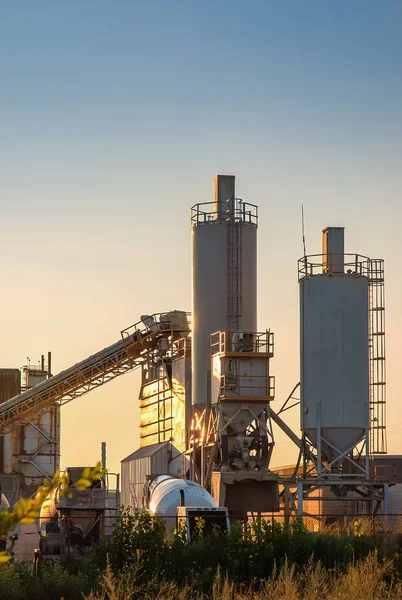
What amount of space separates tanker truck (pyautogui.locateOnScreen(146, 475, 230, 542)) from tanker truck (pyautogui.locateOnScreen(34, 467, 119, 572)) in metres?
1.47

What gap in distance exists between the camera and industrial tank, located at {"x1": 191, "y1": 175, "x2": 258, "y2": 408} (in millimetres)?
49156

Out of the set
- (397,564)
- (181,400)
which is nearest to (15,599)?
(397,564)

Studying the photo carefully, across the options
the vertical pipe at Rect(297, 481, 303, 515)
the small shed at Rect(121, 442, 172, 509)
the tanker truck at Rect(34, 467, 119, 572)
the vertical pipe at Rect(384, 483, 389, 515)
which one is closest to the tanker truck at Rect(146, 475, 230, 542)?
the tanker truck at Rect(34, 467, 119, 572)

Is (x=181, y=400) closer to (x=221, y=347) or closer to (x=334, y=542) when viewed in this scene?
(x=221, y=347)

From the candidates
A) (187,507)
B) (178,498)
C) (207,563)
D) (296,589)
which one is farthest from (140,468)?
(296,589)

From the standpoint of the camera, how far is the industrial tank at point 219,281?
4916 centimetres

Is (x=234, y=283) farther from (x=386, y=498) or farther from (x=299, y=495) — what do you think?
(x=386, y=498)

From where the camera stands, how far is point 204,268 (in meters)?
49.4

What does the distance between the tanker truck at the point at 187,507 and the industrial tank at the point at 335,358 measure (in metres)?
9.51

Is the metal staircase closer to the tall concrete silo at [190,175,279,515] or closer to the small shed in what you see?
the tall concrete silo at [190,175,279,515]

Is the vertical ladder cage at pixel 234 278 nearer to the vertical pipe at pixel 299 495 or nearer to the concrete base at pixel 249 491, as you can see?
the vertical pipe at pixel 299 495

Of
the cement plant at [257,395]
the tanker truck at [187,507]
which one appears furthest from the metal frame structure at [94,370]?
the tanker truck at [187,507]

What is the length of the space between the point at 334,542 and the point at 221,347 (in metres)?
17.7

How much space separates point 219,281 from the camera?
4912cm
